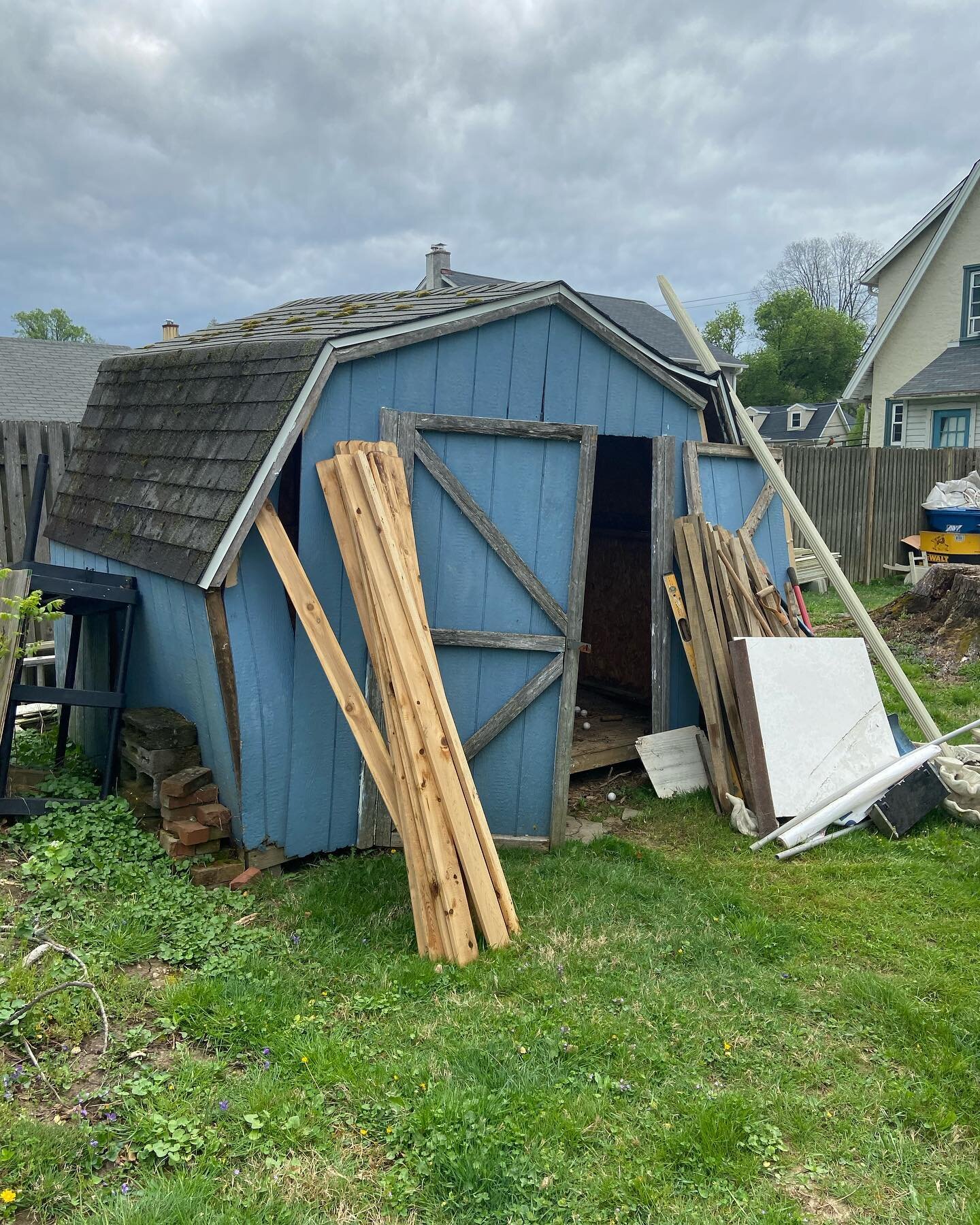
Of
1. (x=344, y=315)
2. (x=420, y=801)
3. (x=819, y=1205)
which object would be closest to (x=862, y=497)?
(x=344, y=315)

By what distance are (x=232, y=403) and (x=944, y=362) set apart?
18990 millimetres

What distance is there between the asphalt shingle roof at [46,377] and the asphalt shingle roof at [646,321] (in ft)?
27.8

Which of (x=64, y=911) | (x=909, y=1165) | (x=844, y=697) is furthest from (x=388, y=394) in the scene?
(x=909, y=1165)

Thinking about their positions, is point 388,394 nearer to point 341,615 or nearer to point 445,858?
point 341,615

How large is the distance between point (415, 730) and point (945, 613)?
767 centimetres

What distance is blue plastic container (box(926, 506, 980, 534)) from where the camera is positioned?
14.4 m

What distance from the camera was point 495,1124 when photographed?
3.09 metres

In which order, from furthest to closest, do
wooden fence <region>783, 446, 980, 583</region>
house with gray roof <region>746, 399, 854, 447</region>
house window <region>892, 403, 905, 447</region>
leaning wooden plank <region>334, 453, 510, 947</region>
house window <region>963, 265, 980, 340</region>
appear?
1. house with gray roof <region>746, 399, 854, 447</region>
2. house window <region>892, 403, 905, 447</region>
3. house window <region>963, 265, 980, 340</region>
4. wooden fence <region>783, 446, 980, 583</region>
5. leaning wooden plank <region>334, 453, 510, 947</region>

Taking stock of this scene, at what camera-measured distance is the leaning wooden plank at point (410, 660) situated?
432cm

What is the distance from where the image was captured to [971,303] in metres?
20.1

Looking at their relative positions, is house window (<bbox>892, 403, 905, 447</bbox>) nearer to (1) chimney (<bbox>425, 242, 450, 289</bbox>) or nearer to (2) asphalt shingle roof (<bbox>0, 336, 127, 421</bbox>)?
(1) chimney (<bbox>425, 242, 450, 289</bbox>)

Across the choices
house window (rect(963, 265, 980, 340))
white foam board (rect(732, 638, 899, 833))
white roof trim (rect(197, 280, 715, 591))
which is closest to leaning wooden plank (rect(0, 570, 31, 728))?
white roof trim (rect(197, 280, 715, 591))

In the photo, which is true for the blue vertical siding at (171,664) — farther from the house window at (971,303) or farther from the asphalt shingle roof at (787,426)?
the asphalt shingle roof at (787,426)

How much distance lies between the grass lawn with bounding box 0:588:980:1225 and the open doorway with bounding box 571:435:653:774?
11.0ft
